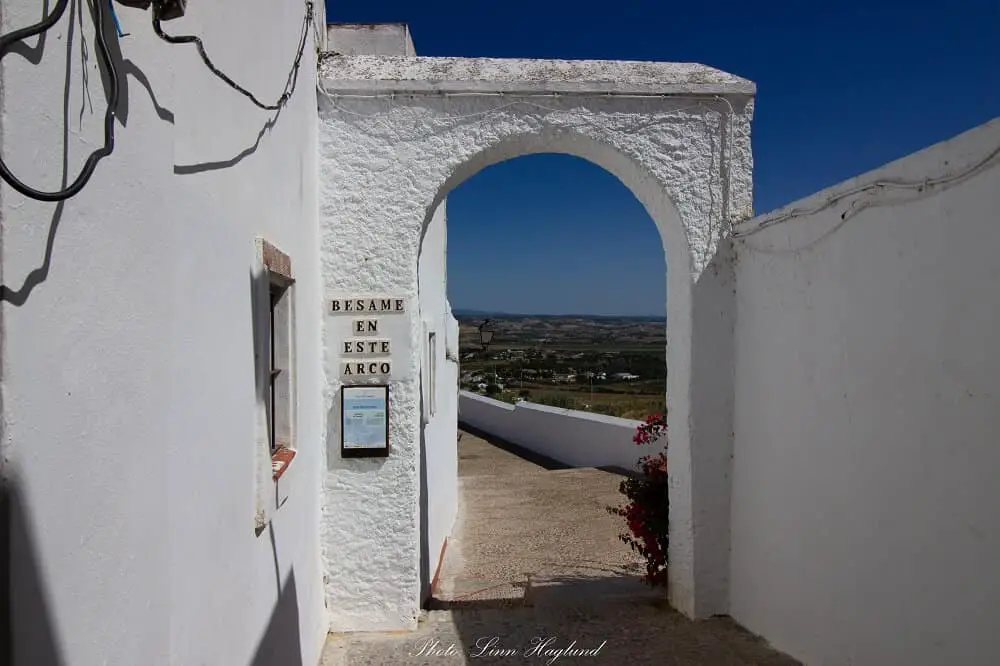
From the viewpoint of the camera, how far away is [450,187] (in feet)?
16.1

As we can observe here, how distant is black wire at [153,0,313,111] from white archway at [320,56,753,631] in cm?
45

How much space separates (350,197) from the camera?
466cm

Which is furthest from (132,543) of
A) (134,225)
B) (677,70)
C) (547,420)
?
(547,420)

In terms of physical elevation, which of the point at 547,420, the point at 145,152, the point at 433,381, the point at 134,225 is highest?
the point at 145,152

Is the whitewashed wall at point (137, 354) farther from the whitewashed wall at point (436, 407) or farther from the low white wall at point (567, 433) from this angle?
the low white wall at point (567, 433)

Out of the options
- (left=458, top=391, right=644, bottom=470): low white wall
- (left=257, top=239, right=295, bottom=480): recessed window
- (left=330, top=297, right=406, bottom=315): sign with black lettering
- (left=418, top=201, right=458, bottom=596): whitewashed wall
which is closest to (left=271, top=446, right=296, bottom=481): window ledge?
(left=257, top=239, right=295, bottom=480): recessed window

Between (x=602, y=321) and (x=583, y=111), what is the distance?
123ft

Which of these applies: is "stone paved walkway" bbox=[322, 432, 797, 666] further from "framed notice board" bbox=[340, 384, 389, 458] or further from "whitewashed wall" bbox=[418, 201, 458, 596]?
"framed notice board" bbox=[340, 384, 389, 458]

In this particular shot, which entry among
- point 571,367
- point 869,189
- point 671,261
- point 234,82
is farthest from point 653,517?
point 571,367

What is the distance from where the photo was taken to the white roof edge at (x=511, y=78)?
4.65 metres

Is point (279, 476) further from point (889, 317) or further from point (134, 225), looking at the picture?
point (889, 317)

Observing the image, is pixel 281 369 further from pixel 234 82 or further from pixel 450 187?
pixel 450 187

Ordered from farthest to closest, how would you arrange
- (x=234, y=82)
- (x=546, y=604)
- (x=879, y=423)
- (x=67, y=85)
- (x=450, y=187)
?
(x=546, y=604) → (x=450, y=187) → (x=879, y=423) → (x=234, y=82) → (x=67, y=85)

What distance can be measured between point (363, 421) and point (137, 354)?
2.99 metres
